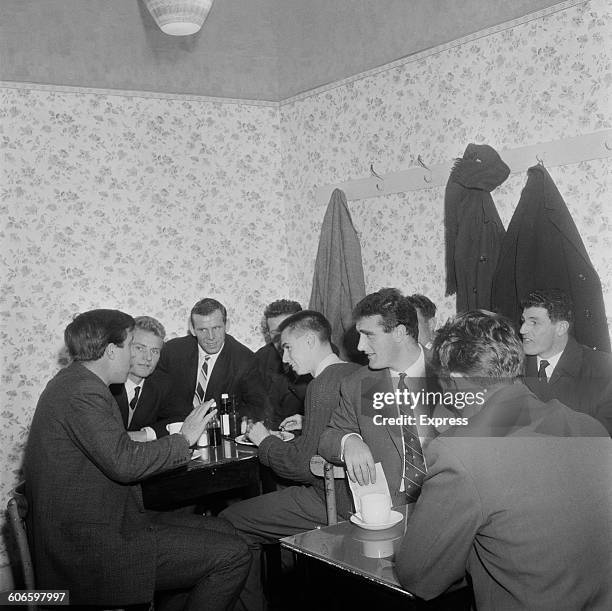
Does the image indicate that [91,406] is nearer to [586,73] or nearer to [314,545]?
[314,545]

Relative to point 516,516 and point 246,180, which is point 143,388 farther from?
point 516,516

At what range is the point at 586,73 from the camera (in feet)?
10.1

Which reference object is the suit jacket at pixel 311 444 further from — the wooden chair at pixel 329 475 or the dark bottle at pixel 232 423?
the dark bottle at pixel 232 423

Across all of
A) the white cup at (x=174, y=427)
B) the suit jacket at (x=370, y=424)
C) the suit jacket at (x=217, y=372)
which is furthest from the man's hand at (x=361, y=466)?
the suit jacket at (x=217, y=372)

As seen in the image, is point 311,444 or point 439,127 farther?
point 439,127

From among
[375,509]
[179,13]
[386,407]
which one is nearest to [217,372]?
[386,407]

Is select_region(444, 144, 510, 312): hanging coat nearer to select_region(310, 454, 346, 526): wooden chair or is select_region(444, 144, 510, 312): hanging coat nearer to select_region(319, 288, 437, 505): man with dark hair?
select_region(319, 288, 437, 505): man with dark hair

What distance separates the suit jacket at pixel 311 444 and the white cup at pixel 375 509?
75cm

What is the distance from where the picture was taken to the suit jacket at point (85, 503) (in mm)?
2385

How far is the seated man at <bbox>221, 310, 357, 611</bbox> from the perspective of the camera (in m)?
2.86

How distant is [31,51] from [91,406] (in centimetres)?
247

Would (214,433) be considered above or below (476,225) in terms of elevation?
below

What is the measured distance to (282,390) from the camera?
3.93 meters

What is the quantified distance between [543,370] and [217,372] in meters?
1.81
